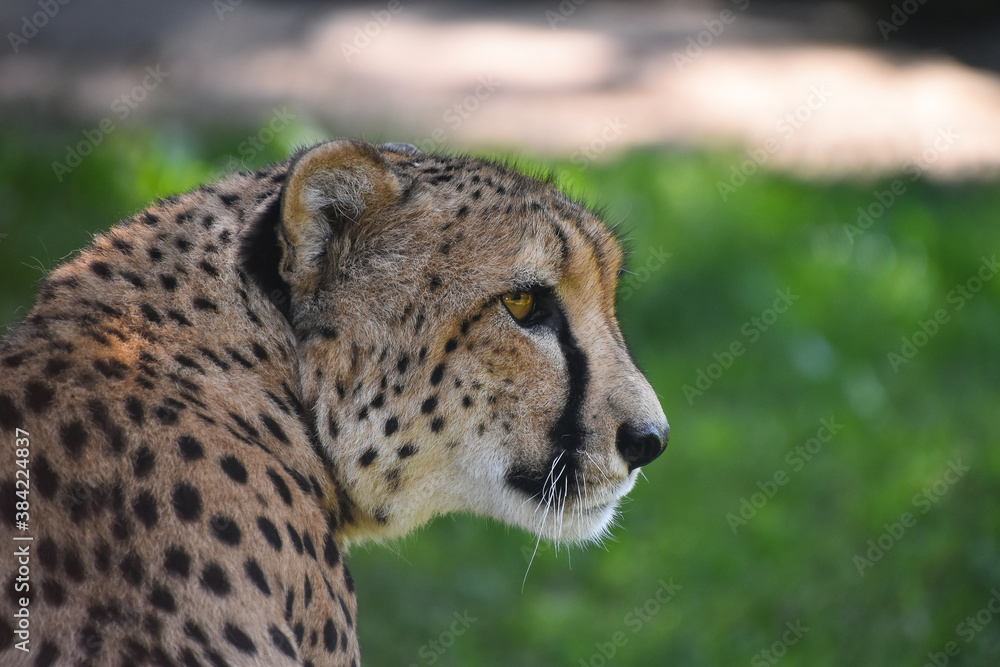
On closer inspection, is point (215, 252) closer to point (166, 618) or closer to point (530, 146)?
point (166, 618)

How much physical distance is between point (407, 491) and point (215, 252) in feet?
2.42

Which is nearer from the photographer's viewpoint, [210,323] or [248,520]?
[248,520]

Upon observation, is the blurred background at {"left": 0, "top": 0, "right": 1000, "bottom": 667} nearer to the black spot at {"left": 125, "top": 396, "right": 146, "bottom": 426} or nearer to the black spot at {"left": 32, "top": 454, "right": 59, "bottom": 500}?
the black spot at {"left": 125, "top": 396, "right": 146, "bottom": 426}

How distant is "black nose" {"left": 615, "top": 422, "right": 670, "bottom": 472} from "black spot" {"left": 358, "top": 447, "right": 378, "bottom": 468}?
23.8 inches

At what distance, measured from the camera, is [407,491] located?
285 centimetres

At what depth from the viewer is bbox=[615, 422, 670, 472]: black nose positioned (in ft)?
9.41

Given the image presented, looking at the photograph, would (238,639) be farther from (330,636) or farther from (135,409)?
(135,409)

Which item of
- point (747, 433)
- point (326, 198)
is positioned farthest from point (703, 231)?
point (326, 198)

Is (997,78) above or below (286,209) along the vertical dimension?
below

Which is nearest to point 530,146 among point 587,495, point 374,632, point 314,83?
point 314,83
